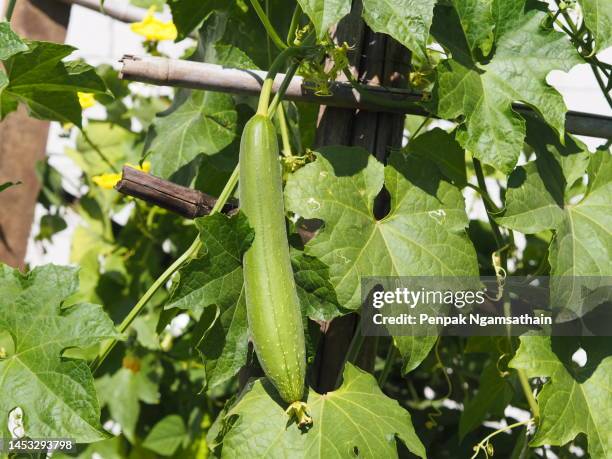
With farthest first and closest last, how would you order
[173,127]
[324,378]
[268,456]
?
1. [173,127]
2. [324,378]
3. [268,456]

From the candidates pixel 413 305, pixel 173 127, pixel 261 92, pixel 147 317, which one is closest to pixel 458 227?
pixel 413 305

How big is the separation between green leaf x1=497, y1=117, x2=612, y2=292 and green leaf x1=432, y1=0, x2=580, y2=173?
10 cm

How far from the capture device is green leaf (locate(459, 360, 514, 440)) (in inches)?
66.4

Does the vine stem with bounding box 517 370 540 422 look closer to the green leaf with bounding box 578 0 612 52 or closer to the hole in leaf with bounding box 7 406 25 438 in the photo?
the green leaf with bounding box 578 0 612 52

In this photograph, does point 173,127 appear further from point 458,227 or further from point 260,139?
Result: point 458,227

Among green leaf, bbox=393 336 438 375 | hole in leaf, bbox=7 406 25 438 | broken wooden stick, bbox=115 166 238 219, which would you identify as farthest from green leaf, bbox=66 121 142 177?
green leaf, bbox=393 336 438 375

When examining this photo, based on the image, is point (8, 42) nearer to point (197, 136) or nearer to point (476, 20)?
point (197, 136)

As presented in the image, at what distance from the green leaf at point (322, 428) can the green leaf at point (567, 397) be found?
222mm

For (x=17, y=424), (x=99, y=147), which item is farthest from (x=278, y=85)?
(x=99, y=147)

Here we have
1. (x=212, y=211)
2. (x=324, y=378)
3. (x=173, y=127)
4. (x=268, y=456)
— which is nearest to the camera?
(x=268, y=456)

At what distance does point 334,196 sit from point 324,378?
0.34 meters

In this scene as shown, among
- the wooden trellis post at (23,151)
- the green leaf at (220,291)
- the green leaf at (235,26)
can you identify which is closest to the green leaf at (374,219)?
the green leaf at (220,291)

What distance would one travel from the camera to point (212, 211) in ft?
4.47

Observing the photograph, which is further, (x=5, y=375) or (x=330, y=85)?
(x=330, y=85)
